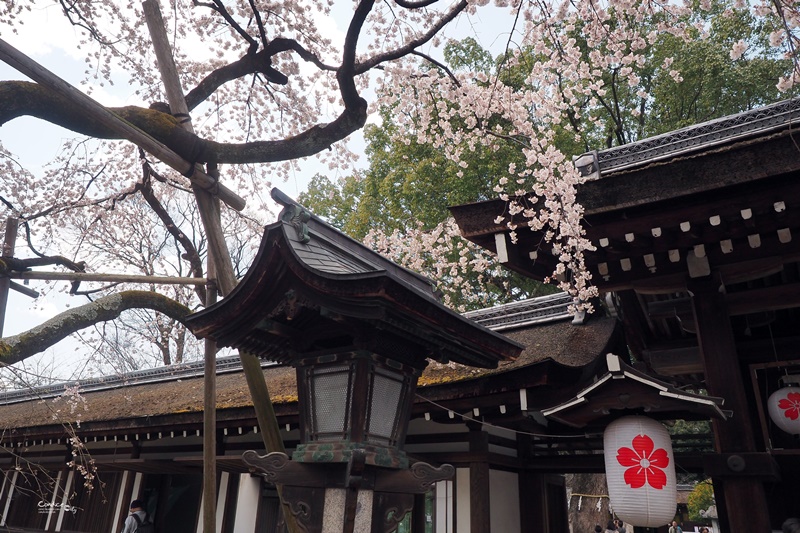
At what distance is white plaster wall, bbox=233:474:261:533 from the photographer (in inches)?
332

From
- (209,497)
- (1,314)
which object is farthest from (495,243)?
(1,314)

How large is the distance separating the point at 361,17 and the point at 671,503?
14.7 feet

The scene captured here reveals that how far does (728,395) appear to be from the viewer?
469 centimetres

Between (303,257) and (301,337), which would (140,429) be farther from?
(303,257)

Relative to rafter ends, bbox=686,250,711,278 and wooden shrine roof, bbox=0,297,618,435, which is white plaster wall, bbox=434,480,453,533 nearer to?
wooden shrine roof, bbox=0,297,618,435

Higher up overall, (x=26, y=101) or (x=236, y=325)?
(x=26, y=101)

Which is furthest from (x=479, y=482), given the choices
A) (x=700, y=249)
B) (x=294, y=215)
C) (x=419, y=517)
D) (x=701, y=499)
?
(x=701, y=499)

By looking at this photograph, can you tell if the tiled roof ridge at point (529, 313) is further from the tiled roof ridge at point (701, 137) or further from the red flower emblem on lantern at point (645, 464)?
the red flower emblem on lantern at point (645, 464)

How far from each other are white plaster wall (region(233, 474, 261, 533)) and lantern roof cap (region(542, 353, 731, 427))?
5.77 metres

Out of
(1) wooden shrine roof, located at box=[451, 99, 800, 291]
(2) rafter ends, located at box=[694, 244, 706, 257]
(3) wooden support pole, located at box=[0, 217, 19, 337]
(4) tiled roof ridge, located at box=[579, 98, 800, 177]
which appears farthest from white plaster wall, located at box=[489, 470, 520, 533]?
(3) wooden support pole, located at box=[0, 217, 19, 337]

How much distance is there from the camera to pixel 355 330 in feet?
11.5

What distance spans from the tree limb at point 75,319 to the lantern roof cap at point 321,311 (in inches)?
103

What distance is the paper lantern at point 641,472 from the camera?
4.38 metres

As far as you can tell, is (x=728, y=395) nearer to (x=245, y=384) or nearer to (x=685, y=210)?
(x=685, y=210)
